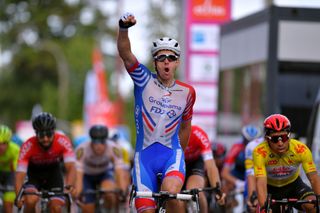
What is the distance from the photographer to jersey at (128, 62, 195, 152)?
9.88m

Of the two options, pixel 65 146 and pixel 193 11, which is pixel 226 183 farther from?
pixel 193 11

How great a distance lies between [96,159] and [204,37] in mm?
11259

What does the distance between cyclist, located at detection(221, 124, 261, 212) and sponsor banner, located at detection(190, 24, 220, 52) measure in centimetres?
974

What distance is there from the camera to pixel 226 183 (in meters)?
16.9

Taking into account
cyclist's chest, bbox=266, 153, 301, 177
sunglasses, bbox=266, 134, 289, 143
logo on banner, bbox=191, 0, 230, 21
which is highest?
logo on banner, bbox=191, 0, 230, 21

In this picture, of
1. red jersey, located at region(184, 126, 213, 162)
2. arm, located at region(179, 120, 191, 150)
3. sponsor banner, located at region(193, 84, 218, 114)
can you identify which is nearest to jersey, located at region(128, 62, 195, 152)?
arm, located at region(179, 120, 191, 150)

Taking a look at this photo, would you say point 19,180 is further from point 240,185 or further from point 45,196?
point 240,185

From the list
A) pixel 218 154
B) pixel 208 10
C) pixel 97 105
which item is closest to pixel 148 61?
pixel 97 105

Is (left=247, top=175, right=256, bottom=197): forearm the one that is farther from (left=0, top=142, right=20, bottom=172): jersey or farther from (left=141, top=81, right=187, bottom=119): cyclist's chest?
(left=0, top=142, right=20, bottom=172): jersey

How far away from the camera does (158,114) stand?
32.4ft

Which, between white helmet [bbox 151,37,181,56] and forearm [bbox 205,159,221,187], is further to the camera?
forearm [bbox 205,159,221,187]

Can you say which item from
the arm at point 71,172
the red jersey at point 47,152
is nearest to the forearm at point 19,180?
the red jersey at point 47,152

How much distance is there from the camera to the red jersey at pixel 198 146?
12410mm

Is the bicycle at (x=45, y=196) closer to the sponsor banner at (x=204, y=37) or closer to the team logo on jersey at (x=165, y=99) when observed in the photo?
the team logo on jersey at (x=165, y=99)
